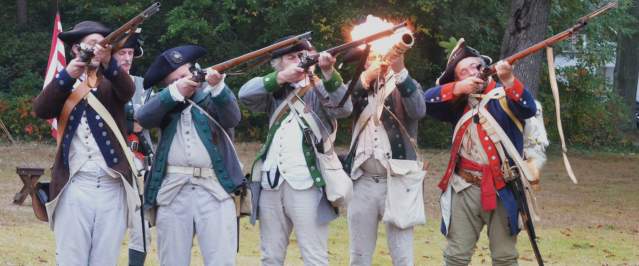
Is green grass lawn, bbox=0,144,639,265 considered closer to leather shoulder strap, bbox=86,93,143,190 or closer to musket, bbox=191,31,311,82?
leather shoulder strap, bbox=86,93,143,190

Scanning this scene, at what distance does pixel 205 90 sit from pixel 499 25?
16932 mm

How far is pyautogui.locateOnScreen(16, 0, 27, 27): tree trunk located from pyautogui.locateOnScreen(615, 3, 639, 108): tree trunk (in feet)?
60.3

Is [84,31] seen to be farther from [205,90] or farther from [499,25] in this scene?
[499,25]

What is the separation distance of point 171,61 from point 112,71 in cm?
53

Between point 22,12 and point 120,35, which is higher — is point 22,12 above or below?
above

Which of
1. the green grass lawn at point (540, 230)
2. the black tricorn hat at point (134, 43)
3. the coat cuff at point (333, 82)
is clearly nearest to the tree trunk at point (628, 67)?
the green grass lawn at point (540, 230)

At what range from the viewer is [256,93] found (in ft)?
22.4

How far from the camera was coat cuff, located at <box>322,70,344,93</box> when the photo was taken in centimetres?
656

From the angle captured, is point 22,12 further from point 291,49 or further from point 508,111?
point 508,111

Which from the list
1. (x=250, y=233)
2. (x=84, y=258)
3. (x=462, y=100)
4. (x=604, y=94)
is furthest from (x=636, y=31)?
(x=84, y=258)

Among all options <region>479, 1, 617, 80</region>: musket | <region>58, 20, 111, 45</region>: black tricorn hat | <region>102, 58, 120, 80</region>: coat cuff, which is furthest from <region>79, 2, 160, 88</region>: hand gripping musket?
<region>479, 1, 617, 80</region>: musket

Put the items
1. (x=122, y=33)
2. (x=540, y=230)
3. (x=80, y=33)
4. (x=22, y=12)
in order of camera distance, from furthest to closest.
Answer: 1. (x=22, y=12)
2. (x=540, y=230)
3. (x=80, y=33)
4. (x=122, y=33)

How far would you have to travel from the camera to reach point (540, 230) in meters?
12.9

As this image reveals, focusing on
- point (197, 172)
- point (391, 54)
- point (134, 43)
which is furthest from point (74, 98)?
point (391, 54)
